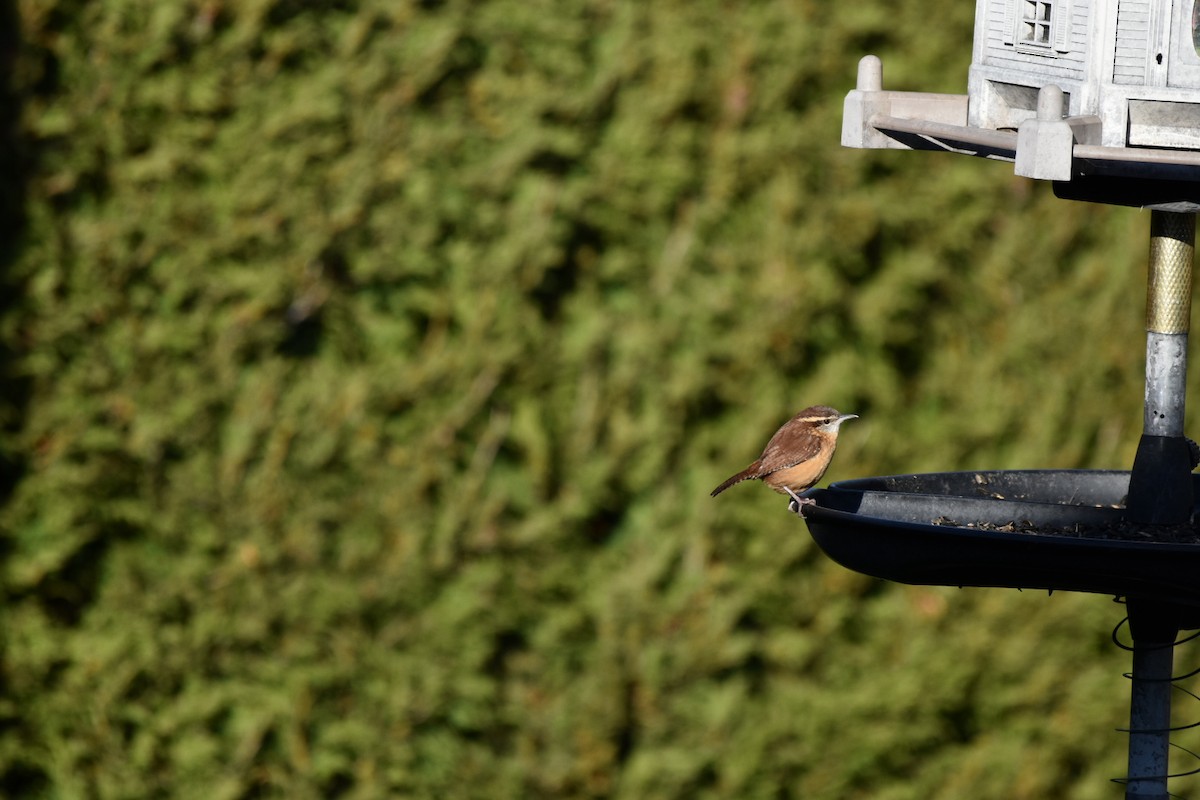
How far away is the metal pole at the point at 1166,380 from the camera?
2859mm

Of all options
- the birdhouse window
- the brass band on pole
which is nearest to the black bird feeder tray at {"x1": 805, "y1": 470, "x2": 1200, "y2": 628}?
the brass band on pole

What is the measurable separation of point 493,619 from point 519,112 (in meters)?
1.57

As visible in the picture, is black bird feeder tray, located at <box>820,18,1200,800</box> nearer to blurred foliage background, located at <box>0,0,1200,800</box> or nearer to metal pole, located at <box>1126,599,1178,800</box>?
metal pole, located at <box>1126,599,1178,800</box>

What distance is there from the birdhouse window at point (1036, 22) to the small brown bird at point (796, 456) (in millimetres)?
1502

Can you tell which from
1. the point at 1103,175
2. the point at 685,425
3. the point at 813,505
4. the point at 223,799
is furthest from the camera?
the point at 685,425

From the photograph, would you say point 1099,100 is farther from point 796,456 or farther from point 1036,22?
point 796,456

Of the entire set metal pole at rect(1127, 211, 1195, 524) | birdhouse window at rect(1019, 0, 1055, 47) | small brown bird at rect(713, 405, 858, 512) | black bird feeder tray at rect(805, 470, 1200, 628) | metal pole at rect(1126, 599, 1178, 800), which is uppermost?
birdhouse window at rect(1019, 0, 1055, 47)

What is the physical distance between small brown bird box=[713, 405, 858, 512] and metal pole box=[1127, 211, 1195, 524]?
4.74 feet

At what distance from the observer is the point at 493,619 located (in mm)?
4824

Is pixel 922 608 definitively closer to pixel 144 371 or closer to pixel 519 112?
pixel 519 112

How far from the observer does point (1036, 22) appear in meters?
2.97

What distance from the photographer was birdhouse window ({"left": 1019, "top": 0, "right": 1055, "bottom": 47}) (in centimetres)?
297

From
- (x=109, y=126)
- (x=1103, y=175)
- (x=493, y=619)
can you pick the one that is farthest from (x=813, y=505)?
(x=109, y=126)

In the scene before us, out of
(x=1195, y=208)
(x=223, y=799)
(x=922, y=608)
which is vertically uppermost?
(x=1195, y=208)
